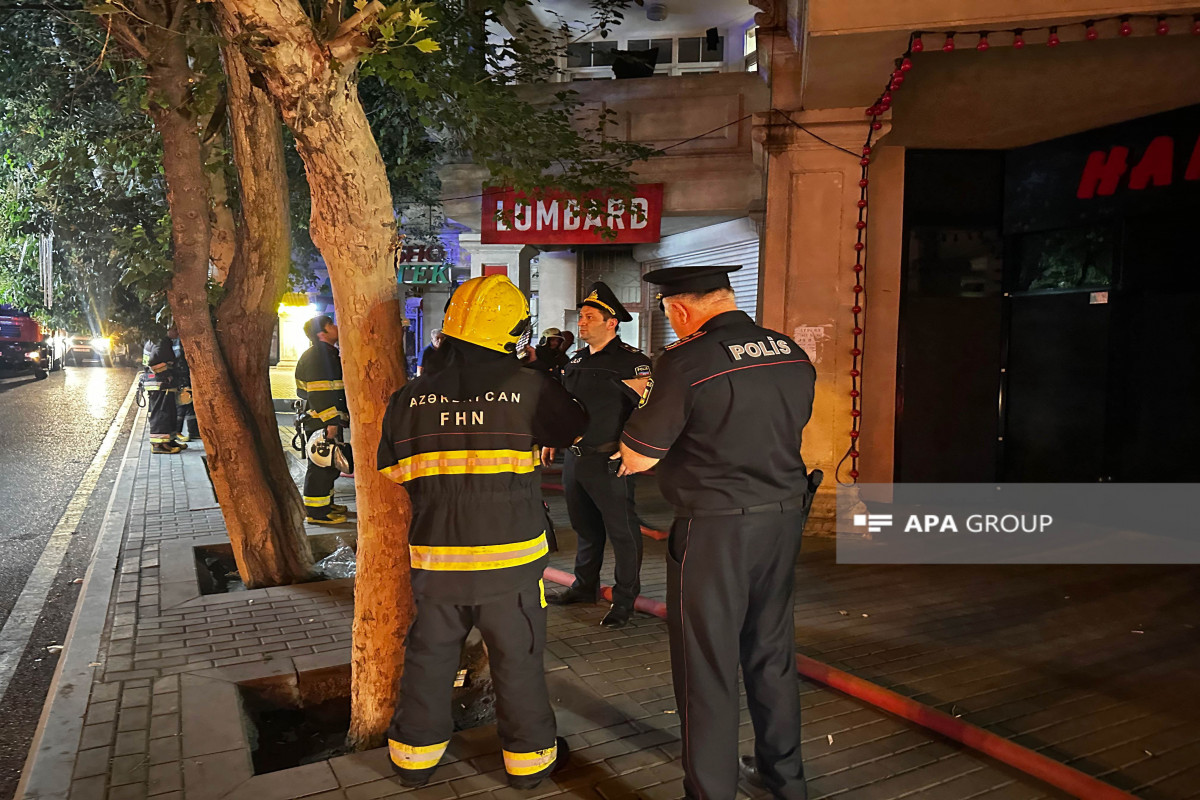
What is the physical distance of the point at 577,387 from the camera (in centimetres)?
500

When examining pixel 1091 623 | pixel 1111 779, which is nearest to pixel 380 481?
pixel 1111 779

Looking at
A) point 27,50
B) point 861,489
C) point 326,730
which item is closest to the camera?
point 326,730

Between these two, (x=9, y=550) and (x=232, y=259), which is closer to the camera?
(x=232, y=259)

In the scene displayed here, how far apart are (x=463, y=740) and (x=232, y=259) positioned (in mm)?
4428

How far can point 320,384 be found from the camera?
7719 mm

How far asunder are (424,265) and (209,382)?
1605 cm

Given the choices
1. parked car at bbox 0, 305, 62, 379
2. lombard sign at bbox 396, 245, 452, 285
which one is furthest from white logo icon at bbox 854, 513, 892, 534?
parked car at bbox 0, 305, 62, 379

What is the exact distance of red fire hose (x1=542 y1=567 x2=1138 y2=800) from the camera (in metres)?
3.09

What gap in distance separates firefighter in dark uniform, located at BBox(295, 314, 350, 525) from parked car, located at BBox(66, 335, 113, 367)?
4545cm

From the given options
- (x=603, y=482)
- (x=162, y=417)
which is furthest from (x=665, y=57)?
(x=603, y=482)

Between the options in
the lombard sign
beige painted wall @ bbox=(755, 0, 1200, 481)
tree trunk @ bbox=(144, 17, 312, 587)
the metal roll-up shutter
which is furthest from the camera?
the lombard sign

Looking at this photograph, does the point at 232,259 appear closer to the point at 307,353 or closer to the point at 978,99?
the point at 307,353

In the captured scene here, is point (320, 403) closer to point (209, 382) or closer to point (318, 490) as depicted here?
point (318, 490)

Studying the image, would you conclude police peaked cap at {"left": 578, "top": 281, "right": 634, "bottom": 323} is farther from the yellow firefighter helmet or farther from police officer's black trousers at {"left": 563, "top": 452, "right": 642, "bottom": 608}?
the yellow firefighter helmet
